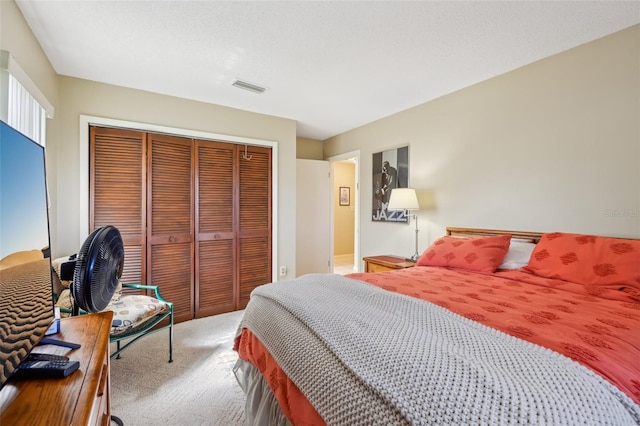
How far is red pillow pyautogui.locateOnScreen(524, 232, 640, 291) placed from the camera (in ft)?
5.23

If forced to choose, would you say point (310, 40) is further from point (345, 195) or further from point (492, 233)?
point (345, 195)

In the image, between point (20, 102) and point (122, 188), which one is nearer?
point (20, 102)

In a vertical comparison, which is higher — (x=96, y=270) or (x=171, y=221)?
(x=171, y=221)

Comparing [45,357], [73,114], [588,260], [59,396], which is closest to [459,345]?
[59,396]

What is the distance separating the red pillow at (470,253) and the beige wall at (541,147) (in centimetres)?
42

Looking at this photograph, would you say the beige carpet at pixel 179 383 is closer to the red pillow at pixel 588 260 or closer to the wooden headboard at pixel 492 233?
the red pillow at pixel 588 260

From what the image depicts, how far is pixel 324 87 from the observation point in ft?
9.16

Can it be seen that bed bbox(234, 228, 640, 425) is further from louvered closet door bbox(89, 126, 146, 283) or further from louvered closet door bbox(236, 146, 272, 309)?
louvered closet door bbox(89, 126, 146, 283)

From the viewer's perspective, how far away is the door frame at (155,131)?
2602 millimetres

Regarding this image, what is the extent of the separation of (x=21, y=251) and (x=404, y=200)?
2.78 m

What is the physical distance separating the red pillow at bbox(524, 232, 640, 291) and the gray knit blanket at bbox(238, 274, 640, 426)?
1107mm

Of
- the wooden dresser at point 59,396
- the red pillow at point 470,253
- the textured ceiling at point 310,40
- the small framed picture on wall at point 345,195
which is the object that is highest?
the textured ceiling at point 310,40

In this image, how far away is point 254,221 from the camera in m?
3.51

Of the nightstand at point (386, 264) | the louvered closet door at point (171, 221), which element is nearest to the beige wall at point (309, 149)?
the louvered closet door at point (171, 221)
